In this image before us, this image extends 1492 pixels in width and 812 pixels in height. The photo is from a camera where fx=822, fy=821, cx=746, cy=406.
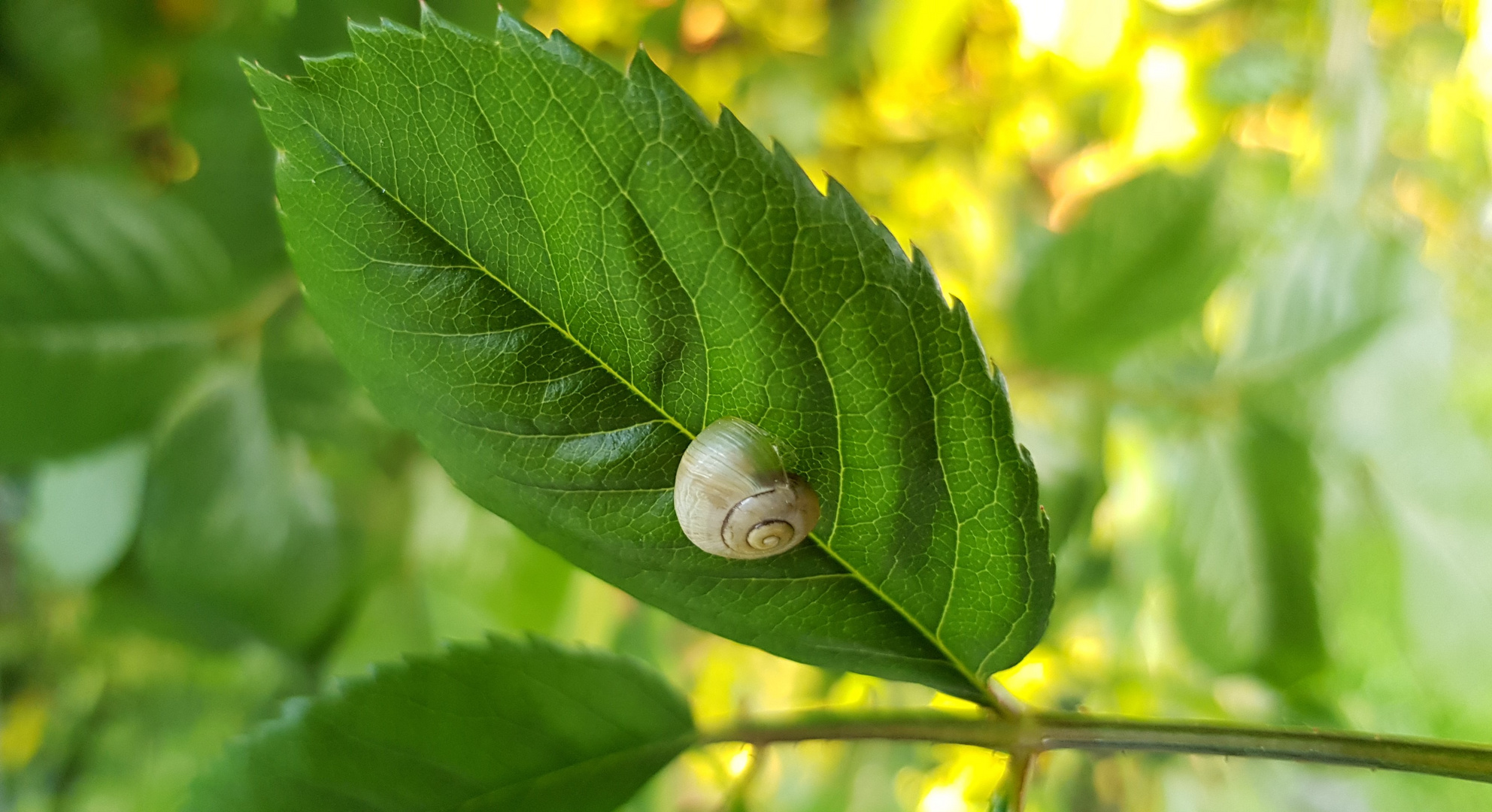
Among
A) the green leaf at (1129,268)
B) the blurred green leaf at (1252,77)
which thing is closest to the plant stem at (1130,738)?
the green leaf at (1129,268)

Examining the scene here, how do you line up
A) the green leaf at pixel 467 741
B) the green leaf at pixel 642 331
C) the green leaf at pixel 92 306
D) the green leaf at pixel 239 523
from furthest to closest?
the green leaf at pixel 239 523 < the green leaf at pixel 92 306 < the green leaf at pixel 467 741 < the green leaf at pixel 642 331

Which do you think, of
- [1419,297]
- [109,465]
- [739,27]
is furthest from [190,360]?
[1419,297]

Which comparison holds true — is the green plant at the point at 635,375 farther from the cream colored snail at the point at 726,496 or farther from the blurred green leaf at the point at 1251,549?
the blurred green leaf at the point at 1251,549

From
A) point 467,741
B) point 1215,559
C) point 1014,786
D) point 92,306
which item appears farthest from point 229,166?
point 1215,559

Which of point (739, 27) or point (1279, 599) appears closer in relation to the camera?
point (1279, 599)

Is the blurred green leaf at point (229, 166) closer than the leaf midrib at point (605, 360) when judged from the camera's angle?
No

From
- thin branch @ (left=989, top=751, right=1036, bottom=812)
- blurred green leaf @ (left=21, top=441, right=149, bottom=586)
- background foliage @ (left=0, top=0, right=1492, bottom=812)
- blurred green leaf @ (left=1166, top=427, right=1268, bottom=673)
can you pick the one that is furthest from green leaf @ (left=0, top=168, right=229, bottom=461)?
blurred green leaf @ (left=1166, top=427, right=1268, bottom=673)

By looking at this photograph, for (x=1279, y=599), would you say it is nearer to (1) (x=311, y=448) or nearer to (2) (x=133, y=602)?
(1) (x=311, y=448)

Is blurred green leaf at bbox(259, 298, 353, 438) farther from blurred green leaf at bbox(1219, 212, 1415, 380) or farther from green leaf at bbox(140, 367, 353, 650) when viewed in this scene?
blurred green leaf at bbox(1219, 212, 1415, 380)
